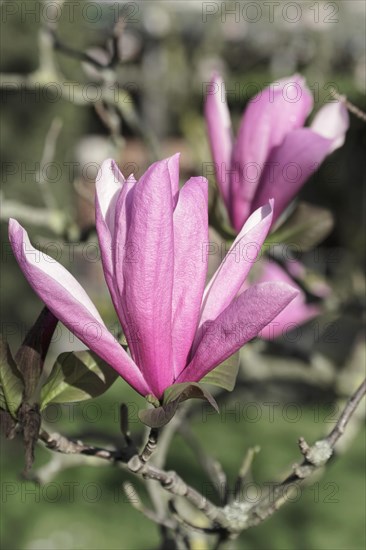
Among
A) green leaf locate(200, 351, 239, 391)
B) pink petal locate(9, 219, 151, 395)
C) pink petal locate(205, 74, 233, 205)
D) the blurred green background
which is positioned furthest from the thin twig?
the blurred green background

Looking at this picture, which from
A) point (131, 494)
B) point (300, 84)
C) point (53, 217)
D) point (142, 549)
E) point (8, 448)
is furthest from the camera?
point (8, 448)

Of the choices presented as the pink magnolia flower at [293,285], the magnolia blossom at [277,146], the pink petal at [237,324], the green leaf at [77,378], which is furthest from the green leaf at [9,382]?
the pink magnolia flower at [293,285]

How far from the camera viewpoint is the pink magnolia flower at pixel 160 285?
2.25ft

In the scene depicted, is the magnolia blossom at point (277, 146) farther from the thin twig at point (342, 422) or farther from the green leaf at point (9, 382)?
the green leaf at point (9, 382)

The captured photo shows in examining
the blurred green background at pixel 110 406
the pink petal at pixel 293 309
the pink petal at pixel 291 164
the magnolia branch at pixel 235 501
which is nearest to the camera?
the magnolia branch at pixel 235 501

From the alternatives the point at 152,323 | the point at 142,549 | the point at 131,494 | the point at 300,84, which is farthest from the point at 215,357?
the point at 142,549

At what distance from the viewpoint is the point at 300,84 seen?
1.08 meters

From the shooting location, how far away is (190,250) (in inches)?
28.4

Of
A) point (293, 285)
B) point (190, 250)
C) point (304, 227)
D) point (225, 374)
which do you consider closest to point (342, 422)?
point (225, 374)

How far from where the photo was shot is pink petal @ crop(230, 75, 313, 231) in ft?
3.40

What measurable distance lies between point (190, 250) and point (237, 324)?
81 millimetres

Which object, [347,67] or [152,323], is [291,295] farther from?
[347,67]

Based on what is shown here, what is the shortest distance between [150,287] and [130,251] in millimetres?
37

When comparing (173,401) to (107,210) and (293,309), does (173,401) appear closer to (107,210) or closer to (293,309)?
(107,210)
